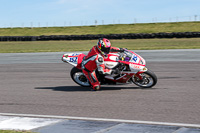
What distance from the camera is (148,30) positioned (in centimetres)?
5147

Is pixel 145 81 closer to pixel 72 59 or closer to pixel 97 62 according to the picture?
pixel 97 62

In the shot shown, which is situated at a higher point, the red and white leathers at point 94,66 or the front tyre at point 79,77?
the red and white leathers at point 94,66

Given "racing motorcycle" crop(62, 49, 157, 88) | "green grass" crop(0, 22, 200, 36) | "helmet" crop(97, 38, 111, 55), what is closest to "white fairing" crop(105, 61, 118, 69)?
"racing motorcycle" crop(62, 49, 157, 88)

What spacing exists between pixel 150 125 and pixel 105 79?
384 cm

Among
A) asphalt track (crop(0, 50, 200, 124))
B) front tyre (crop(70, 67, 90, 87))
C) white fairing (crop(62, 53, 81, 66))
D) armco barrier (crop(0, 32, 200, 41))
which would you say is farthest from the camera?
armco barrier (crop(0, 32, 200, 41))

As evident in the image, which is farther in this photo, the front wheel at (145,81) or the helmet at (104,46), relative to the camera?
the front wheel at (145,81)

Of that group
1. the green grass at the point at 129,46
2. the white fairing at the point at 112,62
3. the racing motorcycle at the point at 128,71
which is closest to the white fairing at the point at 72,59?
the racing motorcycle at the point at 128,71

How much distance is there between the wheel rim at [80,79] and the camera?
9.44 metres

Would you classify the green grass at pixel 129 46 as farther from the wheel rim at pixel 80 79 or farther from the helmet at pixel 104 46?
the helmet at pixel 104 46

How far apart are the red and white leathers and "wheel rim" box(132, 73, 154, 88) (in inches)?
29.8

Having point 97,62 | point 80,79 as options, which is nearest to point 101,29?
point 80,79

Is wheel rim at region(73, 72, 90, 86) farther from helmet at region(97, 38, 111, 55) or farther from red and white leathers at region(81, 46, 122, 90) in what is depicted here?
helmet at region(97, 38, 111, 55)

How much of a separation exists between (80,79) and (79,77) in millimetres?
67

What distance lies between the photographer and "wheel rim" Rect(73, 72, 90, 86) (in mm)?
9441
